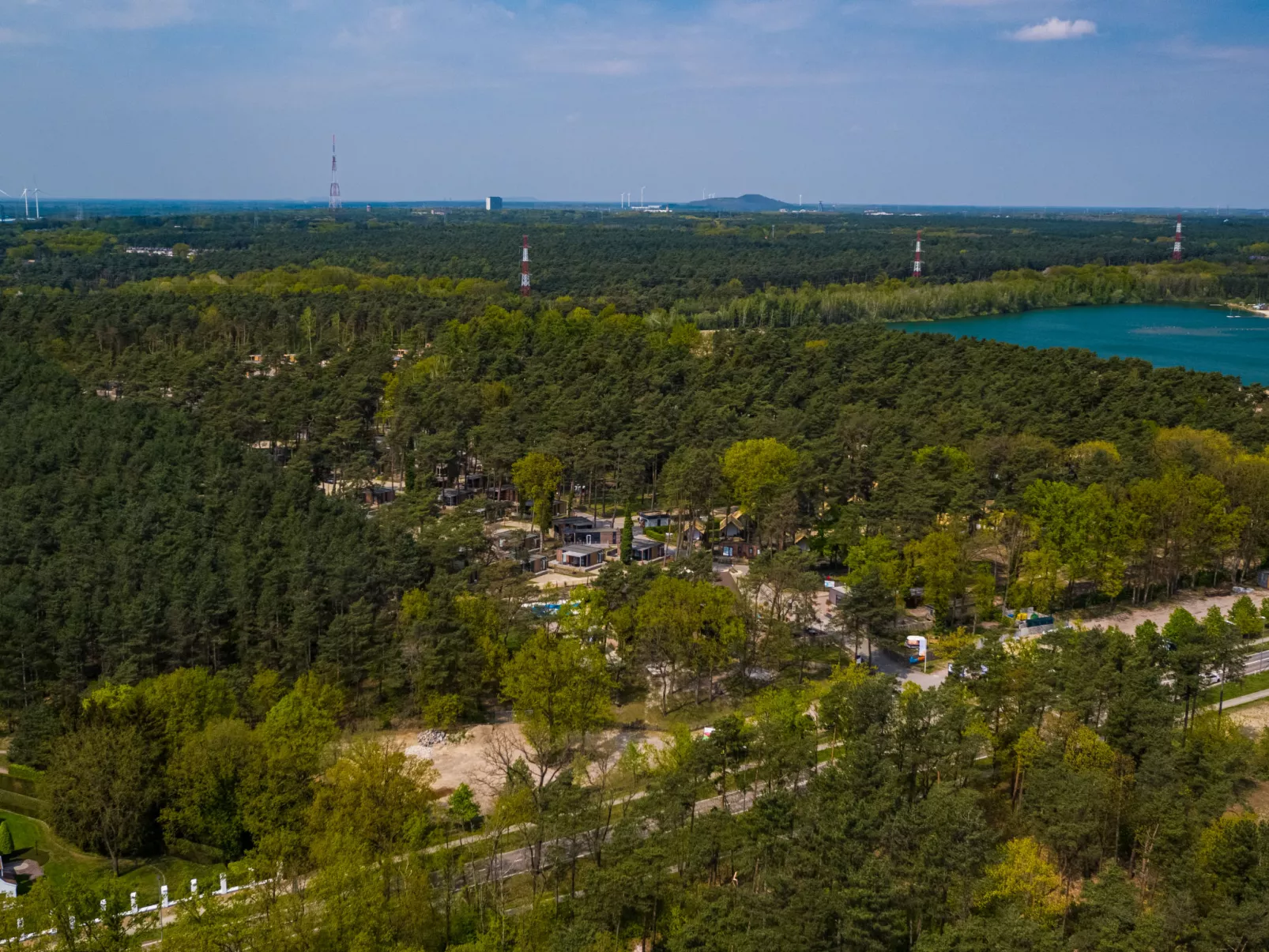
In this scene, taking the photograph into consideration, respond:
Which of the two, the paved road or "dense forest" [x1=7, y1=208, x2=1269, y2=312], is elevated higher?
"dense forest" [x1=7, y1=208, x2=1269, y2=312]

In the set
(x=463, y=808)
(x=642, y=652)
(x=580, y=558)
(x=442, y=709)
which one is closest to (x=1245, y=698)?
(x=642, y=652)

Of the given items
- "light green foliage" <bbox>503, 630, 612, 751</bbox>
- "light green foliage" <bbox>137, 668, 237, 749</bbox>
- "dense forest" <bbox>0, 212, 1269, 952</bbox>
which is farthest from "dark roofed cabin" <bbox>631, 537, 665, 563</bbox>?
"light green foliage" <bbox>137, 668, 237, 749</bbox>

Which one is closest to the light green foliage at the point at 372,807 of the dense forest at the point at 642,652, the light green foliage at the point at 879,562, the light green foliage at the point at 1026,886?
the dense forest at the point at 642,652

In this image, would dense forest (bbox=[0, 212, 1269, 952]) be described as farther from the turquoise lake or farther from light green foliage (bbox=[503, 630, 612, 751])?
the turquoise lake

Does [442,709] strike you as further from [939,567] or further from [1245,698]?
[1245,698]

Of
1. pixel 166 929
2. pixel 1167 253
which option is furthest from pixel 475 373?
pixel 1167 253

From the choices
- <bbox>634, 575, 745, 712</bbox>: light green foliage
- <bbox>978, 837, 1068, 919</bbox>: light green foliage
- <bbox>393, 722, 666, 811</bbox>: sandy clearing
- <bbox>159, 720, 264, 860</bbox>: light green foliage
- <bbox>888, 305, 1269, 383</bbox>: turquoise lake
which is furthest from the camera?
<bbox>888, 305, 1269, 383</bbox>: turquoise lake
